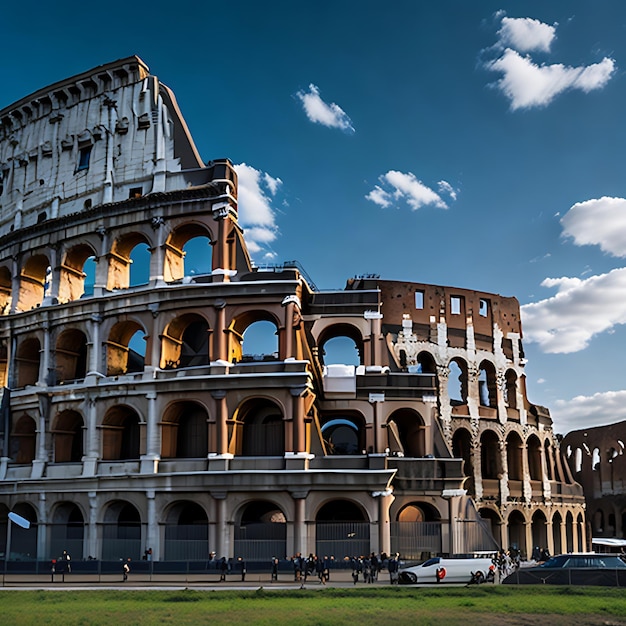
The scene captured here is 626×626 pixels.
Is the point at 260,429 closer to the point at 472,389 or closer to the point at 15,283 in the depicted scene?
the point at 15,283

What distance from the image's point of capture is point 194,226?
1725 inches

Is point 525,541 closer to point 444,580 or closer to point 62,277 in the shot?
point 444,580

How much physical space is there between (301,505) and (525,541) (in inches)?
971

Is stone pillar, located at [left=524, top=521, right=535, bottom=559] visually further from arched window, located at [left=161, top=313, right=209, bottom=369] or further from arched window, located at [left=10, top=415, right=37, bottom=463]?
arched window, located at [left=10, top=415, right=37, bottom=463]

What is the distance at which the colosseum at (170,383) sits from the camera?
127 ft

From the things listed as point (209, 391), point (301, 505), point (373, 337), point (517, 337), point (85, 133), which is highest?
point (85, 133)

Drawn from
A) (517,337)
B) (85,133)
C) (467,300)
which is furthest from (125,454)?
(517,337)

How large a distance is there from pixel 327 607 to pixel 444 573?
925 cm

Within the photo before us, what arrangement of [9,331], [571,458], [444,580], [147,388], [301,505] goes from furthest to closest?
[571,458] < [9,331] < [147,388] < [301,505] < [444,580]

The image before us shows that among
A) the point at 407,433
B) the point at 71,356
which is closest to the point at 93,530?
the point at 71,356

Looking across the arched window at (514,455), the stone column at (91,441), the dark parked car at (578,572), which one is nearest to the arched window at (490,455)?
the arched window at (514,455)

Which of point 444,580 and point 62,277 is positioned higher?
point 62,277

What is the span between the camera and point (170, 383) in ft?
133

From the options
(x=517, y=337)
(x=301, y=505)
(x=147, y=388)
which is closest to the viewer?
(x=301, y=505)
